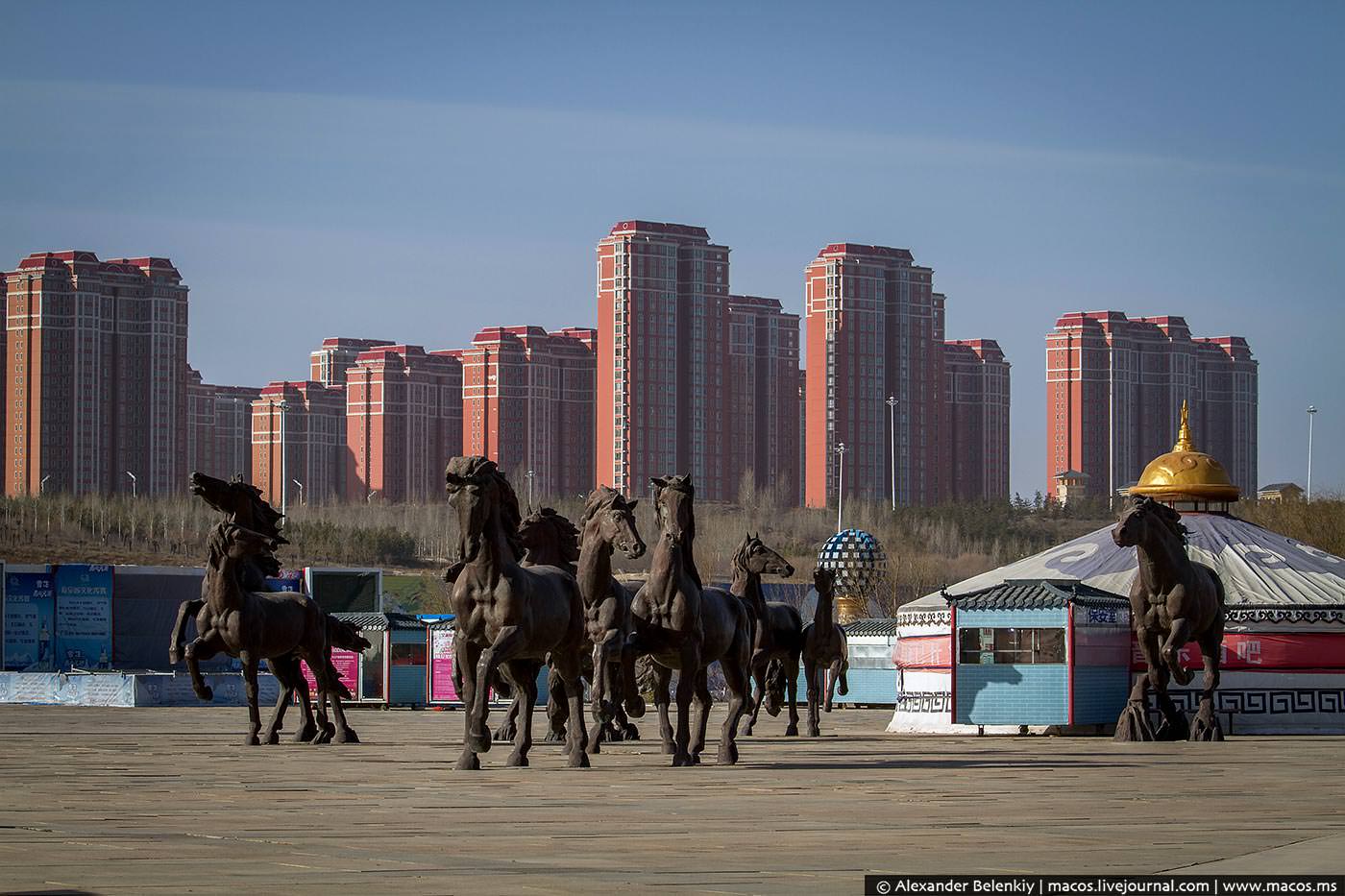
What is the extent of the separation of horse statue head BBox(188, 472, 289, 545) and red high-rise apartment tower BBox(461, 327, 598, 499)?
99.3m

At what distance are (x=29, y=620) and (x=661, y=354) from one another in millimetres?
56367

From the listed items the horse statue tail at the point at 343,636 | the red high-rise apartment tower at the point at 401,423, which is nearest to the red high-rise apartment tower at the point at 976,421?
the red high-rise apartment tower at the point at 401,423

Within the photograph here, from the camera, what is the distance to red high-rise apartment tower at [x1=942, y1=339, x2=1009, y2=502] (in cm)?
13038

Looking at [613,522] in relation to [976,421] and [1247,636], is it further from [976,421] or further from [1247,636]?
[976,421]

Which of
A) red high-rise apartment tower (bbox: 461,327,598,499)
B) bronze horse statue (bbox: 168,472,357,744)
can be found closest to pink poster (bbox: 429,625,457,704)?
bronze horse statue (bbox: 168,472,357,744)

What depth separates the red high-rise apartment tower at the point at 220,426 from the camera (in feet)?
457

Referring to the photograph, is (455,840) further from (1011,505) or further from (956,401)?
(956,401)

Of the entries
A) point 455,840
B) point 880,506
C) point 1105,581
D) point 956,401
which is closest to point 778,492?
point 880,506

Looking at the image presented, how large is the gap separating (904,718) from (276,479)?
110990 millimetres

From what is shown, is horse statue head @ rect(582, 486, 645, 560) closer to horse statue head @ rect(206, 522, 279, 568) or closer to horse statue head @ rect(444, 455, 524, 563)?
horse statue head @ rect(444, 455, 524, 563)

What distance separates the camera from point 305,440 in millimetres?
137875

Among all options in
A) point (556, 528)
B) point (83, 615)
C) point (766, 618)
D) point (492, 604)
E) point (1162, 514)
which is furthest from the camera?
point (83, 615)

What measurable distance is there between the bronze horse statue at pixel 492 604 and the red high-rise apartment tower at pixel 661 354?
8631cm

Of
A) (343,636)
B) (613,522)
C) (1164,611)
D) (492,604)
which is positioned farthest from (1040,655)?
(492,604)
